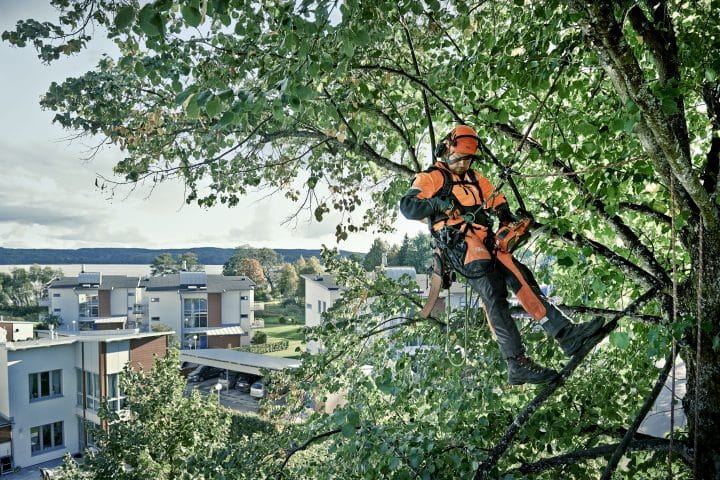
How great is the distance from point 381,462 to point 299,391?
2.46 metres

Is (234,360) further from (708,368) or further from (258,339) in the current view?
(708,368)

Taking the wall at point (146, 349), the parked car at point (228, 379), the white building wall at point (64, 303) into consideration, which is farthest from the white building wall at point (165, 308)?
the wall at point (146, 349)

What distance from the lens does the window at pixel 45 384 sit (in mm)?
19578

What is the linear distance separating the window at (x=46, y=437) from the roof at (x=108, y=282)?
1792 centimetres

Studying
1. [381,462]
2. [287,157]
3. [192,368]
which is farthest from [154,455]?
[192,368]

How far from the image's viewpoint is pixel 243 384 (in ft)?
82.4

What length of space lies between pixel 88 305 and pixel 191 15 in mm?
40290

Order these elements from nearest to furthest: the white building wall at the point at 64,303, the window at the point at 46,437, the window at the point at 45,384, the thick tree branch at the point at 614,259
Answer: the thick tree branch at the point at 614,259, the window at the point at 46,437, the window at the point at 45,384, the white building wall at the point at 64,303

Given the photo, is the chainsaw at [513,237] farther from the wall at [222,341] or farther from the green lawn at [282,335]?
the wall at [222,341]

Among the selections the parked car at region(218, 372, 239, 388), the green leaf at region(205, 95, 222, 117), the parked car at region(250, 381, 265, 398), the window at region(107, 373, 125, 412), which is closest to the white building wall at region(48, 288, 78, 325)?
the parked car at region(218, 372, 239, 388)

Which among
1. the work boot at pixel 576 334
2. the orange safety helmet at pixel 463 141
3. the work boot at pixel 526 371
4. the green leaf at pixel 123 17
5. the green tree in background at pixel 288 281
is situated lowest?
the green tree in background at pixel 288 281

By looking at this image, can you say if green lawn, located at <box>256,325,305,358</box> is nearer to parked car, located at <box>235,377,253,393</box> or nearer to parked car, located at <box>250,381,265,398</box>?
parked car, located at <box>235,377,253,393</box>

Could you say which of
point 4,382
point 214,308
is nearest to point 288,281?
point 214,308

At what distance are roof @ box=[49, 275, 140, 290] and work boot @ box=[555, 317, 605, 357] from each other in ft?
126
